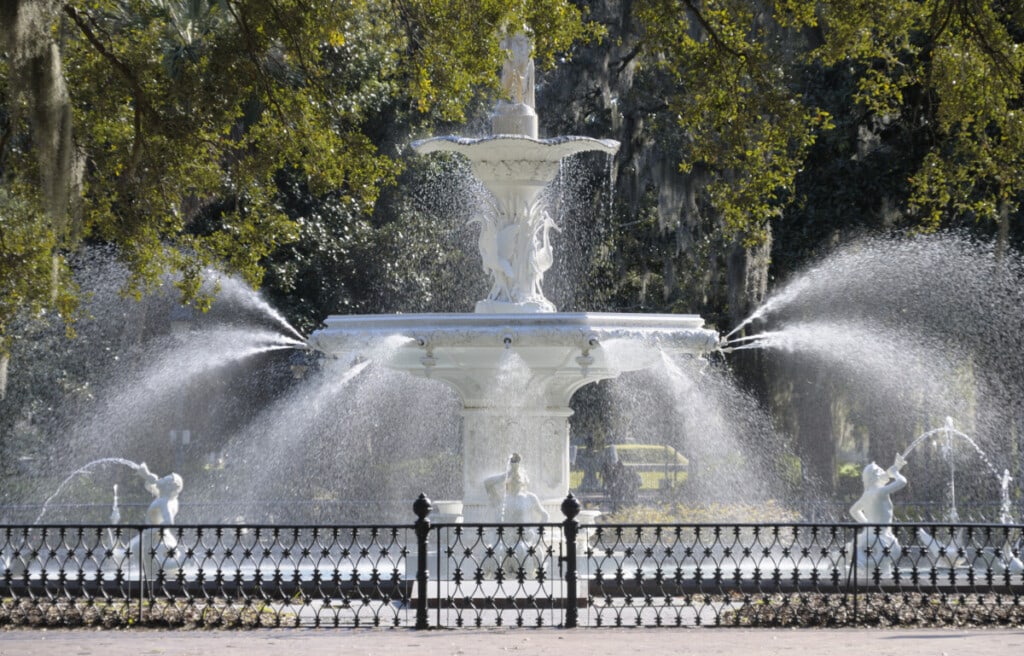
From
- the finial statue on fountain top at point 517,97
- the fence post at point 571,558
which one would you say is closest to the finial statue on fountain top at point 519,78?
the finial statue on fountain top at point 517,97

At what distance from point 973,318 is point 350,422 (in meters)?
9.75

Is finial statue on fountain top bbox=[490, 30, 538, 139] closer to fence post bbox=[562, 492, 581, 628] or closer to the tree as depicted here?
the tree

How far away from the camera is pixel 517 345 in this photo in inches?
507

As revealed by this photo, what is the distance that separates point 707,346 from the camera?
13156 mm

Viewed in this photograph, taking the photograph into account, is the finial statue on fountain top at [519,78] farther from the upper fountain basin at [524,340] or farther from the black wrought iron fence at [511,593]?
the black wrought iron fence at [511,593]

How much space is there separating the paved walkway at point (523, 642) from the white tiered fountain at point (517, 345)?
2922mm

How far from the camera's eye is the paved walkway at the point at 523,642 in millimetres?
9609

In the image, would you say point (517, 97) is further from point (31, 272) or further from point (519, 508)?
point (31, 272)

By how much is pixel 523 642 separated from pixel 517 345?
3.36 metres

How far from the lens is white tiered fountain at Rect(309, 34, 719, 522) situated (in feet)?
42.8

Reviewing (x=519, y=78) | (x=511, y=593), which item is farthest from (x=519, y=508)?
(x=519, y=78)

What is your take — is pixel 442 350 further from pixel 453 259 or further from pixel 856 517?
pixel 453 259

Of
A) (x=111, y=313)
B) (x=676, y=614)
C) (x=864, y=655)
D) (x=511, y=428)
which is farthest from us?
(x=111, y=313)

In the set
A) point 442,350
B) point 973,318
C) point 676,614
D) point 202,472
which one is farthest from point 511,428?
A: point 202,472
